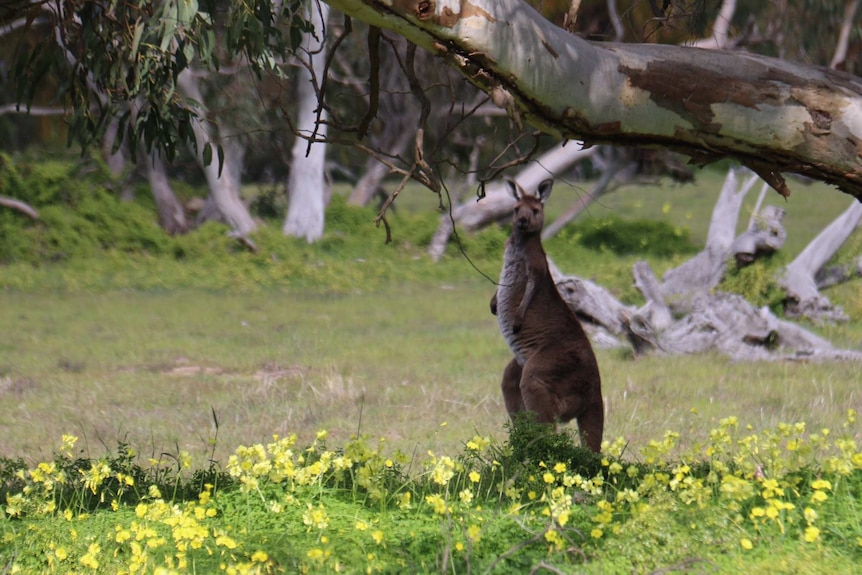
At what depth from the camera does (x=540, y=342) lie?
631cm

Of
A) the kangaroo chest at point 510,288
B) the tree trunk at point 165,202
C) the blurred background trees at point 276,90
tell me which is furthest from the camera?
the tree trunk at point 165,202

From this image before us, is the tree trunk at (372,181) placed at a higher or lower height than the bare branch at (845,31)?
lower

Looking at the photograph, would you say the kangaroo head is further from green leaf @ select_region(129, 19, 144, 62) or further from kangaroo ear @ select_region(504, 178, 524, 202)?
green leaf @ select_region(129, 19, 144, 62)

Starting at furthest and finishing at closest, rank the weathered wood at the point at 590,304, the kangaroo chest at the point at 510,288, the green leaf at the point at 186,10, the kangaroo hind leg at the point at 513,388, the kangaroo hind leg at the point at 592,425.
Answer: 1. the weathered wood at the point at 590,304
2. the kangaroo chest at the point at 510,288
3. the kangaroo hind leg at the point at 513,388
4. the kangaroo hind leg at the point at 592,425
5. the green leaf at the point at 186,10

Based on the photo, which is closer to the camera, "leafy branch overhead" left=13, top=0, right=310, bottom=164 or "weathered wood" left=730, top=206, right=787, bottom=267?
"leafy branch overhead" left=13, top=0, right=310, bottom=164

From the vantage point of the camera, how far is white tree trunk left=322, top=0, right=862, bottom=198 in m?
4.09

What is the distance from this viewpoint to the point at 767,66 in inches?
171

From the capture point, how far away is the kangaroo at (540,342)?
613cm

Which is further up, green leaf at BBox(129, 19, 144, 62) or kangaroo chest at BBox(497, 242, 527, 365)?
green leaf at BBox(129, 19, 144, 62)

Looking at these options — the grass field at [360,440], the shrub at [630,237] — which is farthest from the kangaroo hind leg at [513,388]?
the shrub at [630,237]

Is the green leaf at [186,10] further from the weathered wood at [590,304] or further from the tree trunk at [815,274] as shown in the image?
the tree trunk at [815,274]

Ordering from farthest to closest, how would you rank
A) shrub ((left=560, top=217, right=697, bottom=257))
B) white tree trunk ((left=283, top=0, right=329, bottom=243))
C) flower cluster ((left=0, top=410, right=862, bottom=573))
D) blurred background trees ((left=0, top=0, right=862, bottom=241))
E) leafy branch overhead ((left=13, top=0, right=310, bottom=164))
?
shrub ((left=560, top=217, right=697, bottom=257))
white tree trunk ((left=283, top=0, right=329, bottom=243))
blurred background trees ((left=0, top=0, right=862, bottom=241))
leafy branch overhead ((left=13, top=0, right=310, bottom=164))
flower cluster ((left=0, top=410, right=862, bottom=573))

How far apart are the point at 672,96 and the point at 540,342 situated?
7.65 feet

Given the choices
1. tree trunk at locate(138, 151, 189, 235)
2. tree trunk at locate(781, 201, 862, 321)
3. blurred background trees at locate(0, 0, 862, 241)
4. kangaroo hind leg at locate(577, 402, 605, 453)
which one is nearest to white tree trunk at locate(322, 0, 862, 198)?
blurred background trees at locate(0, 0, 862, 241)
